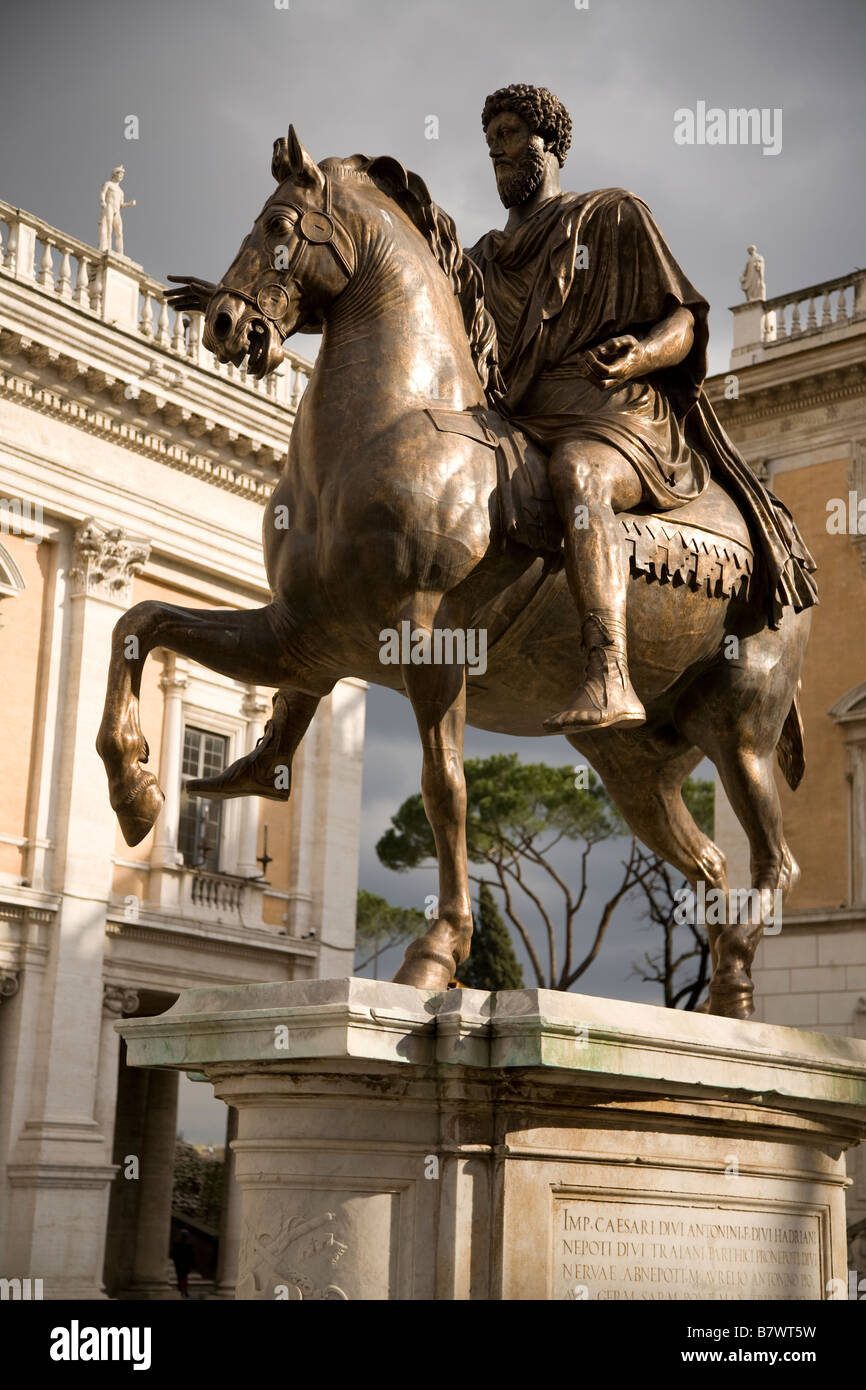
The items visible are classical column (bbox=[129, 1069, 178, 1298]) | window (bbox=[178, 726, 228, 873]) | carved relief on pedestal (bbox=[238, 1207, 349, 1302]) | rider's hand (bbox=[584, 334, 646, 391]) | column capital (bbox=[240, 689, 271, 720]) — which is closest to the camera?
carved relief on pedestal (bbox=[238, 1207, 349, 1302])

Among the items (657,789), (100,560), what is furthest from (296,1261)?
(100,560)

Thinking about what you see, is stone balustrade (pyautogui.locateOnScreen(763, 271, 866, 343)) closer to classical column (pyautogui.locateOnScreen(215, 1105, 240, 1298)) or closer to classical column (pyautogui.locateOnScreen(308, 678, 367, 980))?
classical column (pyautogui.locateOnScreen(308, 678, 367, 980))

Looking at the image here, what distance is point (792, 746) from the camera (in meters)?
6.23

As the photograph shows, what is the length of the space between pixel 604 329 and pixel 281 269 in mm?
1133

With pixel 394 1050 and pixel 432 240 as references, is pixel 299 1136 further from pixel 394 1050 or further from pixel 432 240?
pixel 432 240

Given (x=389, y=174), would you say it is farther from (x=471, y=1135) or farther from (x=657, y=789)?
→ (x=471, y=1135)

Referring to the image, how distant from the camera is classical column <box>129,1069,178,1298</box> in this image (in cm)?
2223

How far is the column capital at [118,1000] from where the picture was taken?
19.9 meters

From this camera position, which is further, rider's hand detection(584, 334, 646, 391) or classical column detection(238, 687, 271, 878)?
classical column detection(238, 687, 271, 878)

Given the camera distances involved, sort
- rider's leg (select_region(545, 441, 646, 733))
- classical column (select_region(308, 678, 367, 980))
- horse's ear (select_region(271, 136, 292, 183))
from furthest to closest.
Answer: classical column (select_region(308, 678, 367, 980)), horse's ear (select_region(271, 136, 292, 183)), rider's leg (select_region(545, 441, 646, 733))

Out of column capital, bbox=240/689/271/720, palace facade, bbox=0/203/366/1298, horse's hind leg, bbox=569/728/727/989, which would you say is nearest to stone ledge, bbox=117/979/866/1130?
horse's hind leg, bbox=569/728/727/989

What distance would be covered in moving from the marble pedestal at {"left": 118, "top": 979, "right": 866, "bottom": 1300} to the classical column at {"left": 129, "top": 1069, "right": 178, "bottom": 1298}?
1854cm

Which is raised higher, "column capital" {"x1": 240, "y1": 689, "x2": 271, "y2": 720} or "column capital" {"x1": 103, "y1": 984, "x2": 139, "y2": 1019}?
"column capital" {"x1": 240, "y1": 689, "x2": 271, "y2": 720}

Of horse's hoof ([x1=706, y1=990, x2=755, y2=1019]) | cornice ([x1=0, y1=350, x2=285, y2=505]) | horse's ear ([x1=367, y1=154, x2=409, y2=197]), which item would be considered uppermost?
cornice ([x1=0, y1=350, x2=285, y2=505])
